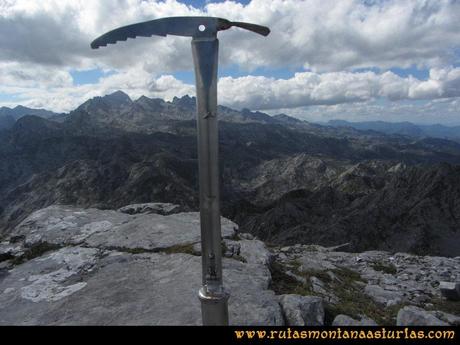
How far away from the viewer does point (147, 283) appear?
27.4ft

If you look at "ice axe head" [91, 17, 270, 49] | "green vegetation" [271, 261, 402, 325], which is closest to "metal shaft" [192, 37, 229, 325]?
"ice axe head" [91, 17, 270, 49]

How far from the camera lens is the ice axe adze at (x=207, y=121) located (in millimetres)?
3713

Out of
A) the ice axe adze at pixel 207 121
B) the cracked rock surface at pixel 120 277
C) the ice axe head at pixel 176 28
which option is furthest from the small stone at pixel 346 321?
the ice axe head at pixel 176 28

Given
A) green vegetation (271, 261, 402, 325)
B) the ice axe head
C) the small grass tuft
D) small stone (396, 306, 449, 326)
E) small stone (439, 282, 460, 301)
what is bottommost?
small stone (439, 282, 460, 301)

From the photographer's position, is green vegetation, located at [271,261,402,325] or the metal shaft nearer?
the metal shaft

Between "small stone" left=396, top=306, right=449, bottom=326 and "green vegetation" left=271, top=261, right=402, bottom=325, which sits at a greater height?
"small stone" left=396, top=306, right=449, bottom=326

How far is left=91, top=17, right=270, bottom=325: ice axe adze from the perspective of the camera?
371 cm

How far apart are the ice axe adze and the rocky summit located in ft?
9.81

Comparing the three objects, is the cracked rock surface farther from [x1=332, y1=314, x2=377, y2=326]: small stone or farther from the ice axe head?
the ice axe head

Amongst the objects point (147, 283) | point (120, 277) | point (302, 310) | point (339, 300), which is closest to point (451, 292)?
point (339, 300)

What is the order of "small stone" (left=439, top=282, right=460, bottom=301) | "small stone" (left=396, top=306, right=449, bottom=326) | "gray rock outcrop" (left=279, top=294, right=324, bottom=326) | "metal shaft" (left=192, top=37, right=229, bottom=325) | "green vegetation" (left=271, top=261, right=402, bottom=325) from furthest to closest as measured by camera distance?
1. "small stone" (left=439, top=282, right=460, bottom=301)
2. "green vegetation" (left=271, top=261, right=402, bottom=325)
3. "small stone" (left=396, top=306, right=449, bottom=326)
4. "gray rock outcrop" (left=279, top=294, right=324, bottom=326)
5. "metal shaft" (left=192, top=37, right=229, bottom=325)

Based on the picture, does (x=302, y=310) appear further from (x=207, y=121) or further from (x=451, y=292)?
(x=451, y=292)
